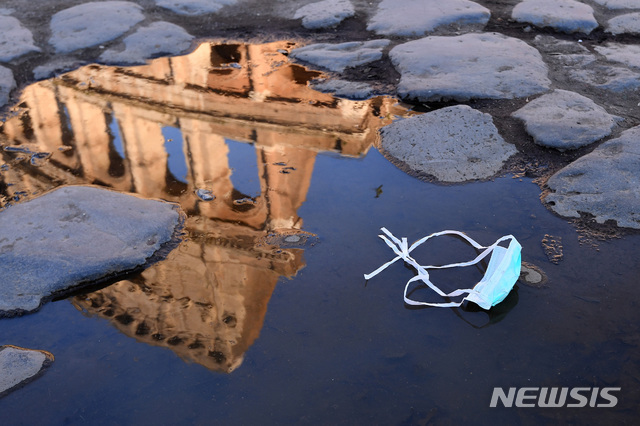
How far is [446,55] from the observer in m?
3.53

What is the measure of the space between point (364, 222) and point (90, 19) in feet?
9.97

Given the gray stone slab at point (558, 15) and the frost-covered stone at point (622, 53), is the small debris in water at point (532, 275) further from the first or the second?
the gray stone slab at point (558, 15)

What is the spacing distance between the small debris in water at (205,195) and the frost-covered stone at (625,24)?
304cm

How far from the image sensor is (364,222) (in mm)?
2359

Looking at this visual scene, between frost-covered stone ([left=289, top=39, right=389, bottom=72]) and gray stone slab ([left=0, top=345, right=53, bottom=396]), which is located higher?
frost-covered stone ([left=289, top=39, right=389, bottom=72])

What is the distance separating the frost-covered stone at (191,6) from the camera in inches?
176

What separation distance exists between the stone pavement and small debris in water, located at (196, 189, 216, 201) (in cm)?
89

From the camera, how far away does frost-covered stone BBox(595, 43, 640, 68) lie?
3.46 meters

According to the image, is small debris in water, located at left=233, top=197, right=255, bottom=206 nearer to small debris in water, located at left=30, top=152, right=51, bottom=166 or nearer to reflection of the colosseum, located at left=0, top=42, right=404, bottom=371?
reflection of the colosseum, located at left=0, top=42, right=404, bottom=371

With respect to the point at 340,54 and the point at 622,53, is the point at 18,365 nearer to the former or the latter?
the point at 340,54

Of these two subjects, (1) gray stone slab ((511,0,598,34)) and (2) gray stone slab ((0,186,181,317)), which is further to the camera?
(1) gray stone slab ((511,0,598,34))

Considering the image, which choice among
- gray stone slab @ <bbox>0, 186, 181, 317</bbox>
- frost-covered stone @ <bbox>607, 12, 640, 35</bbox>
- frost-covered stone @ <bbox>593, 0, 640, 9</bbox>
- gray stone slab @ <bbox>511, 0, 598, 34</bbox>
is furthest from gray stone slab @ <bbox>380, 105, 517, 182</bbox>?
frost-covered stone @ <bbox>593, 0, 640, 9</bbox>

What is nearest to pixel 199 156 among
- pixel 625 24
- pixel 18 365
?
pixel 18 365

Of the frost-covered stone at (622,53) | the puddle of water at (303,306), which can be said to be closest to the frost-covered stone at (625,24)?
the frost-covered stone at (622,53)
